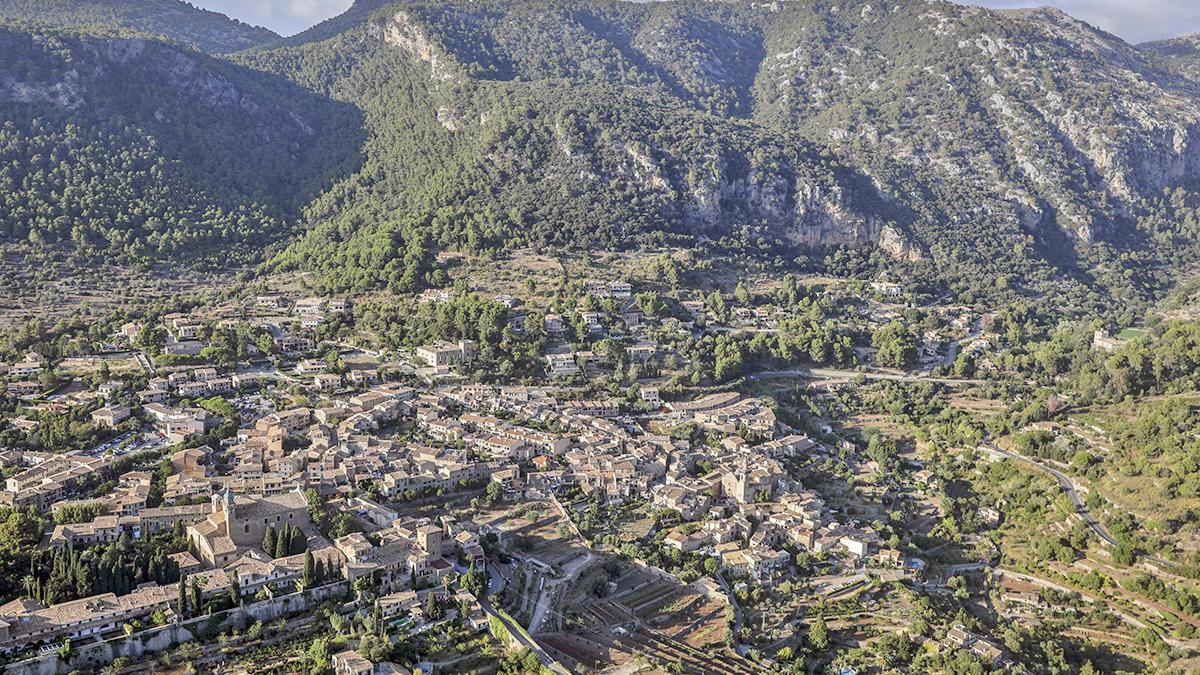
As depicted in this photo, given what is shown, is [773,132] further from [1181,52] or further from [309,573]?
[1181,52]

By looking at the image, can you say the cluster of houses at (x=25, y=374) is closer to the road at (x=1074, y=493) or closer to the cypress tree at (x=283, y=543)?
the cypress tree at (x=283, y=543)

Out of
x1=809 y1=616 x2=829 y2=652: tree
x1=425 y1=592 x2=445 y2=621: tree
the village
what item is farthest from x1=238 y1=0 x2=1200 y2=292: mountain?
x1=809 y1=616 x2=829 y2=652: tree

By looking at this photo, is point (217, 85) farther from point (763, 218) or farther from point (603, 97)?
point (763, 218)

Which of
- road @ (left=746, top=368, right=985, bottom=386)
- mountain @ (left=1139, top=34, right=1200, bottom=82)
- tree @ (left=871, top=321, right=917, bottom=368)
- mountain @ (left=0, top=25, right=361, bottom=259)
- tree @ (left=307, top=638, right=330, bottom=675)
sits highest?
mountain @ (left=1139, top=34, right=1200, bottom=82)

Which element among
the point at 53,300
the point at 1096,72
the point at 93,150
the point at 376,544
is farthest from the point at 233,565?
the point at 1096,72

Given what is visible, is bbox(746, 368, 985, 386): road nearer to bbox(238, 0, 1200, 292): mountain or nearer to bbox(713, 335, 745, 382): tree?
bbox(713, 335, 745, 382): tree

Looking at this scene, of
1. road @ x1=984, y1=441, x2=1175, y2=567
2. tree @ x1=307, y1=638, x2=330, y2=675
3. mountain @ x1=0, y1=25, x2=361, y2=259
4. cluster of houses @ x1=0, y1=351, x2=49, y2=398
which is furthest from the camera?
mountain @ x1=0, y1=25, x2=361, y2=259

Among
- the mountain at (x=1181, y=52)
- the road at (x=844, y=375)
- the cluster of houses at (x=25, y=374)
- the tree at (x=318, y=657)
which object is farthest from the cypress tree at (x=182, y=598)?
the mountain at (x=1181, y=52)
